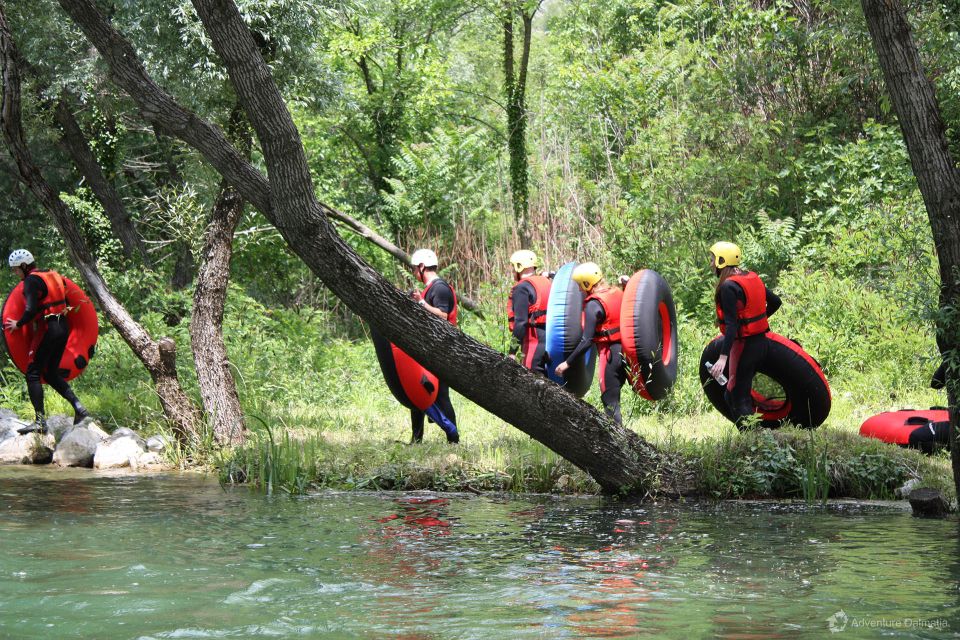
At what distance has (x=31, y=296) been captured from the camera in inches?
457

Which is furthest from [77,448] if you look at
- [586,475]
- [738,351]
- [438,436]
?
[738,351]

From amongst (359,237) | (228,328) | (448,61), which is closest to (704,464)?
(228,328)

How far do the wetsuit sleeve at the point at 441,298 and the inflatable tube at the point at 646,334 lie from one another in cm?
163

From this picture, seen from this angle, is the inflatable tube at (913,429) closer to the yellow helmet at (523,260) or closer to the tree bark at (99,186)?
the yellow helmet at (523,260)

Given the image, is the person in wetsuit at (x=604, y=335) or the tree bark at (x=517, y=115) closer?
the person in wetsuit at (x=604, y=335)

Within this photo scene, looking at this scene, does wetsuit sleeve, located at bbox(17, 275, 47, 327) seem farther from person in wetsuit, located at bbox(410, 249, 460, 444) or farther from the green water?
person in wetsuit, located at bbox(410, 249, 460, 444)

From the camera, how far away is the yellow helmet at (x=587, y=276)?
397 inches

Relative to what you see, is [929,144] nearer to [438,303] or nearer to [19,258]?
[438,303]

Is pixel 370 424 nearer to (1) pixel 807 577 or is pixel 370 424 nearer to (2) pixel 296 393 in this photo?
(2) pixel 296 393

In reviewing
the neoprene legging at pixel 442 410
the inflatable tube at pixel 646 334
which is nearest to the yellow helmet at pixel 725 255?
the inflatable tube at pixel 646 334

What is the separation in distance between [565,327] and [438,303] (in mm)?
1355

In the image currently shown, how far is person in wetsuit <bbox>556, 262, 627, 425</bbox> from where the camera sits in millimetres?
9961

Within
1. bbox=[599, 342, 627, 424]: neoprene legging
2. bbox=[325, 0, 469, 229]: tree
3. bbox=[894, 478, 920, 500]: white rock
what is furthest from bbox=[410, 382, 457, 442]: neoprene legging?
bbox=[325, 0, 469, 229]: tree

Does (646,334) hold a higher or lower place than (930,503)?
higher
